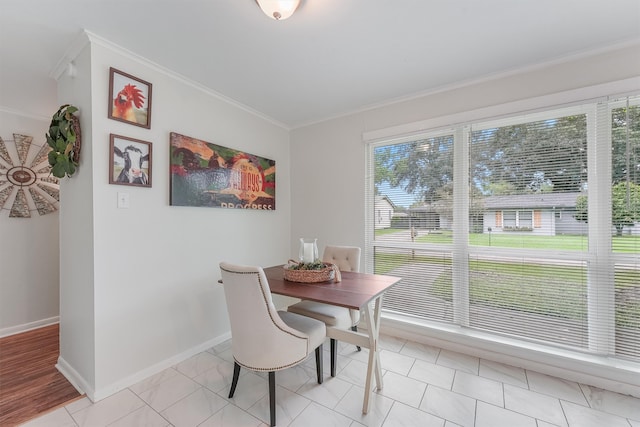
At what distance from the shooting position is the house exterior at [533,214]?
6.82 feet

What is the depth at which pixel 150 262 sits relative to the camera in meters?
2.10

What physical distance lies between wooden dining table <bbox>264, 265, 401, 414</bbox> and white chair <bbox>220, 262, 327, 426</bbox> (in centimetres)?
20

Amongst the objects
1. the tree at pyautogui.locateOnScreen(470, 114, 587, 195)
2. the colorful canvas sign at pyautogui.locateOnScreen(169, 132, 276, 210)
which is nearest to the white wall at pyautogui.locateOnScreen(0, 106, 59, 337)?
the colorful canvas sign at pyautogui.locateOnScreen(169, 132, 276, 210)

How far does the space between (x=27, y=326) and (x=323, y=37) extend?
4.17 meters

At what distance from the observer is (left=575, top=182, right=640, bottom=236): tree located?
1874mm

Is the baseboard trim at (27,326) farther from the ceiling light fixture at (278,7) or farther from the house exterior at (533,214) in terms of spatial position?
the house exterior at (533,214)

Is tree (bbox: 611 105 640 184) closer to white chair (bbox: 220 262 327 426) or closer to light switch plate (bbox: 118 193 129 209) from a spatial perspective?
white chair (bbox: 220 262 327 426)

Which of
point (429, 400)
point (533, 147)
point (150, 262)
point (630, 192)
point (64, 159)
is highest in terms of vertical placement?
point (533, 147)

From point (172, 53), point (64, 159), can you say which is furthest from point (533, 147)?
point (64, 159)

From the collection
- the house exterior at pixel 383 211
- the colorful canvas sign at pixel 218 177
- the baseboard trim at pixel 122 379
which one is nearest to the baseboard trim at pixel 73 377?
the baseboard trim at pixel 122 379

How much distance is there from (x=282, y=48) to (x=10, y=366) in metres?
3.35

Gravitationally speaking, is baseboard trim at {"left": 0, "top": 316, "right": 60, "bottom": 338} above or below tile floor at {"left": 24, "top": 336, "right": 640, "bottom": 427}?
above

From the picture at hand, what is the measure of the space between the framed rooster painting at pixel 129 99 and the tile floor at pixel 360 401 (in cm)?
195

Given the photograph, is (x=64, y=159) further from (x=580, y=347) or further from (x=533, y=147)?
(x=580, y=347)
